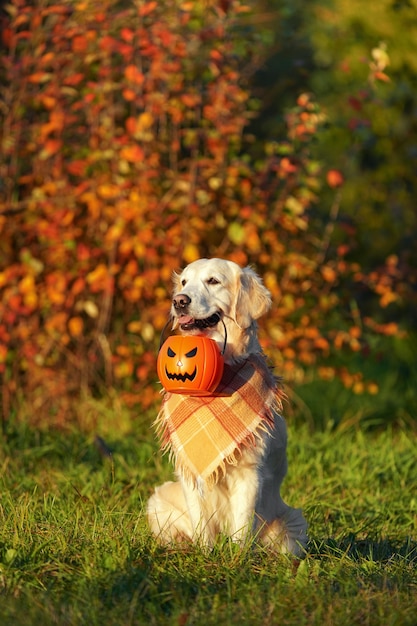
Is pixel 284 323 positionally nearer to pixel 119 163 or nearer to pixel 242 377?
pixel 119 163

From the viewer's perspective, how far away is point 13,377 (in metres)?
6.69

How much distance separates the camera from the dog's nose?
3.83 metres

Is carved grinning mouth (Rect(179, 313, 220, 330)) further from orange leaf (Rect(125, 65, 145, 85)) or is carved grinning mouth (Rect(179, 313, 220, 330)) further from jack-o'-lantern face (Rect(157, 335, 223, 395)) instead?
orange leaf (Rect(125, 65, 145, 85))

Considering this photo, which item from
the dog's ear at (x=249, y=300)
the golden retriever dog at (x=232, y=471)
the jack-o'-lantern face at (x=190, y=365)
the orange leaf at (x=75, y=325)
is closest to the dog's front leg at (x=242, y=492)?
the golden retriever dog at (x=232, y=471)

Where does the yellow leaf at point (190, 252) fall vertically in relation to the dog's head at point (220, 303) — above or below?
below

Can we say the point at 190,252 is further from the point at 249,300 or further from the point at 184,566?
the point at 184,566

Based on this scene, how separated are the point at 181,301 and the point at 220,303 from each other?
0.65ft

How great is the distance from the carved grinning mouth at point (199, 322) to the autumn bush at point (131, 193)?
80.8 inches

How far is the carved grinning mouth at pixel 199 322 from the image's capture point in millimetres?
3893

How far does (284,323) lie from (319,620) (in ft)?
12.3

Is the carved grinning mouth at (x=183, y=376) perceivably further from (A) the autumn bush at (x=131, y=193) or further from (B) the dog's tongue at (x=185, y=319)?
(A) the autumn bush at (x=131, y=193)

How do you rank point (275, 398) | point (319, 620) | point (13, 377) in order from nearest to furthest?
point (319, 620)
point (275, 398)
point (13, 377)

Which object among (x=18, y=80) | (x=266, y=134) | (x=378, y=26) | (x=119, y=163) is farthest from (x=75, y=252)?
(x=378, y=26)

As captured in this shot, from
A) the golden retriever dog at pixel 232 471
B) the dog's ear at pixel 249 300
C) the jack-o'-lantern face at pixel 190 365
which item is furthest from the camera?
the dog's ear at pixel 249 300
